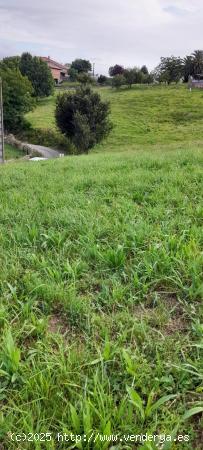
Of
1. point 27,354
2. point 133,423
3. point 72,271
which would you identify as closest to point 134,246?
point 72,271

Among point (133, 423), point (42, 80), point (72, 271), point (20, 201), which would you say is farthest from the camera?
point (42, 80)

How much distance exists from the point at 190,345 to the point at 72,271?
0.94 meters

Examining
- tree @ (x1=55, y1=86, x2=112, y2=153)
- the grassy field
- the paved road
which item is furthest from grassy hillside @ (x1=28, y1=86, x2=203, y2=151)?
the grassy field

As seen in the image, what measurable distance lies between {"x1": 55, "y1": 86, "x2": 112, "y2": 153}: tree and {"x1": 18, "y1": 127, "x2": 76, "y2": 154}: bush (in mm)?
1520

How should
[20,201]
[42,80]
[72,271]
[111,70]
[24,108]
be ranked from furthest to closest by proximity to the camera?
[111,70], [42,80], [24,108], [20,201], [72,271]

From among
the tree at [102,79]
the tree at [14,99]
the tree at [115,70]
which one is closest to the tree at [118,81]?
the tree at [102,79]

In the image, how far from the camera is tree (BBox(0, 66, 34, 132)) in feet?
110

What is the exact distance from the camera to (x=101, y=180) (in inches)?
181

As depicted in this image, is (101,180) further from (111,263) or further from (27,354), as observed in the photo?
(27,354)

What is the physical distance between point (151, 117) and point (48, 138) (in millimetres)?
11032

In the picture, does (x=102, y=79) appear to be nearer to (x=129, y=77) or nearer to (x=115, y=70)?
(x=115, y=70)

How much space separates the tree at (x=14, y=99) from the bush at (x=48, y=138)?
1.38 metres

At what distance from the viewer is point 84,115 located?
26031mm

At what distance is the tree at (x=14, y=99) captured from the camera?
3353 centimetres
